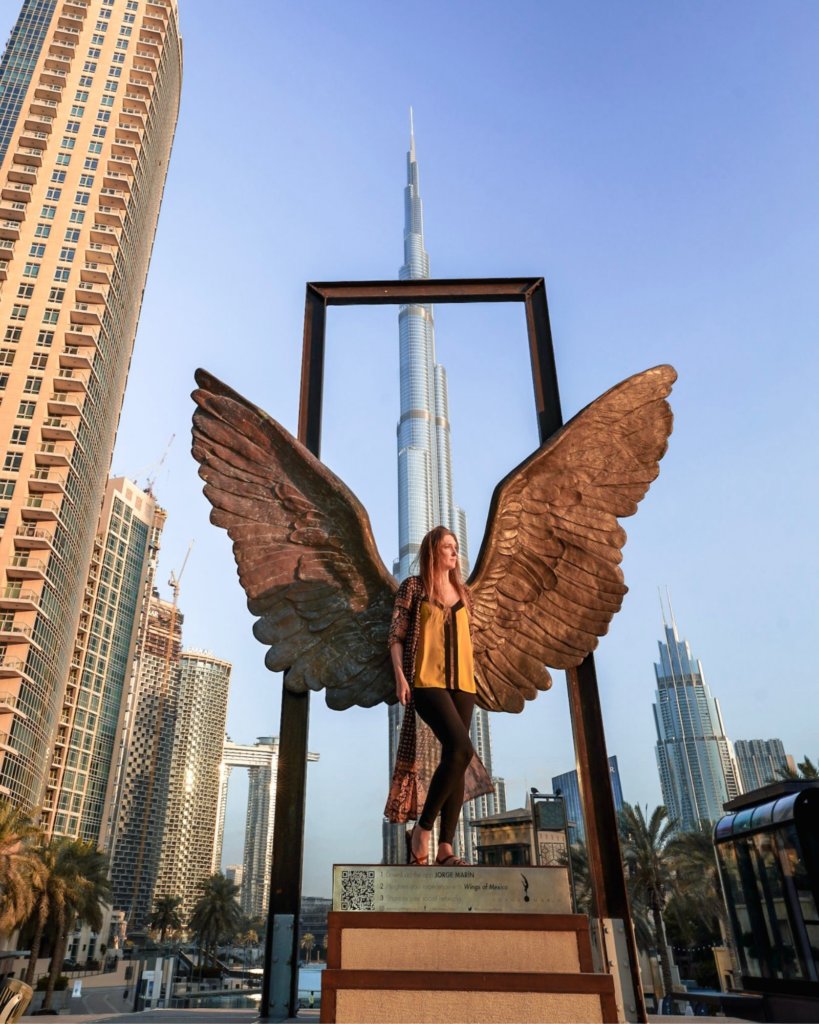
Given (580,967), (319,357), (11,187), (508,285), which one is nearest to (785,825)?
(580,967)

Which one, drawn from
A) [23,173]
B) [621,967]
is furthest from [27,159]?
[621,967]

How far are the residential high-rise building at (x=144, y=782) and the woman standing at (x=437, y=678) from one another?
8632cm

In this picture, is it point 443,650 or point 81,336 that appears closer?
point 443,650

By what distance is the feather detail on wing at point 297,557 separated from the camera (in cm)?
662

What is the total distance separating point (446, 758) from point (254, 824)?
556ft

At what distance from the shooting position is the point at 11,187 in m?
56.1

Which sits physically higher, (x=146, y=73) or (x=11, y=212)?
(x=146, y=73)

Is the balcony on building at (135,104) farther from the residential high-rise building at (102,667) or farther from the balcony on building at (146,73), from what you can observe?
the residential high-rise building at (102,667)

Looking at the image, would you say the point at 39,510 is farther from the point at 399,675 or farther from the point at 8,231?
the point at 399,675

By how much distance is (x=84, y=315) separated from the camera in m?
53.8

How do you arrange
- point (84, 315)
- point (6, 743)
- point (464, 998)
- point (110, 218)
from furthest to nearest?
point (110, 218)
point (84, 315)
point (6, 743)
point (464, 998)

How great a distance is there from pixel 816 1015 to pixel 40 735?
48153 millimetres

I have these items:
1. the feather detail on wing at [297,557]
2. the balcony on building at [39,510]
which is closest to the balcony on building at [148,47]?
the balcony on building at [39,510]

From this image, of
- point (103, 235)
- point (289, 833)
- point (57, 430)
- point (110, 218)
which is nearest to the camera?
point (289, 833)
